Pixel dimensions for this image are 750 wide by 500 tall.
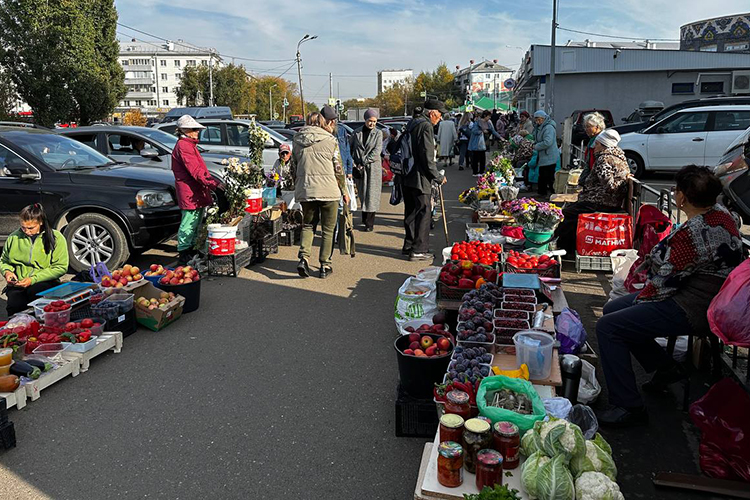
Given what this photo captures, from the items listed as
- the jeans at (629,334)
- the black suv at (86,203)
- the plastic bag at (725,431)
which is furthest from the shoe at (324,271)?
the plastic bag at (725,431)

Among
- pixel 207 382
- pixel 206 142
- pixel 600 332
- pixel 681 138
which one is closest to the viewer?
pixel 600 332

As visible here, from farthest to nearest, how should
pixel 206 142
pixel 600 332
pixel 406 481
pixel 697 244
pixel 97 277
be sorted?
pixel 206 142 < pixel 97 277 < pixel 600 332 < pixel 697 244 < pixel 406 481

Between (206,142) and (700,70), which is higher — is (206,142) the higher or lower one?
the lower one

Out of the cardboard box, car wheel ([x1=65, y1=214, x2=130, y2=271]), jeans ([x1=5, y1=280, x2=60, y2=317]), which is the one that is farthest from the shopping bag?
jeans ([x1=5, y1=280, x2=60, y2=317])

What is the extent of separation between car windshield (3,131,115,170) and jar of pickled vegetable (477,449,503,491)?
7.87 meters

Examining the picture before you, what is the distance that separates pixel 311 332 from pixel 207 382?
138 cm

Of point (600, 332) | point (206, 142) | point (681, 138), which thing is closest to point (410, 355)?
point (600, 332)

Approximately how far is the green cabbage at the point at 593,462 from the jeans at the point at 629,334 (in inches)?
48.9

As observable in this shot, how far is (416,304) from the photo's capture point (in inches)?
237

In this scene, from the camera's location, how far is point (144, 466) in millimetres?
3912

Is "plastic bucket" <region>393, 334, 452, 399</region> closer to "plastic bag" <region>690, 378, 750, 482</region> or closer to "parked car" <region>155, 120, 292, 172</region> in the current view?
"plastic bag" <region>690, 378, 750, 482</region>

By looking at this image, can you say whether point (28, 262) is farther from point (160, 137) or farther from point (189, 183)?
point (160, 137)

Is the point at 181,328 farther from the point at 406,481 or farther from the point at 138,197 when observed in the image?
the point at 406,481

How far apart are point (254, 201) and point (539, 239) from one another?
411 centimetres
